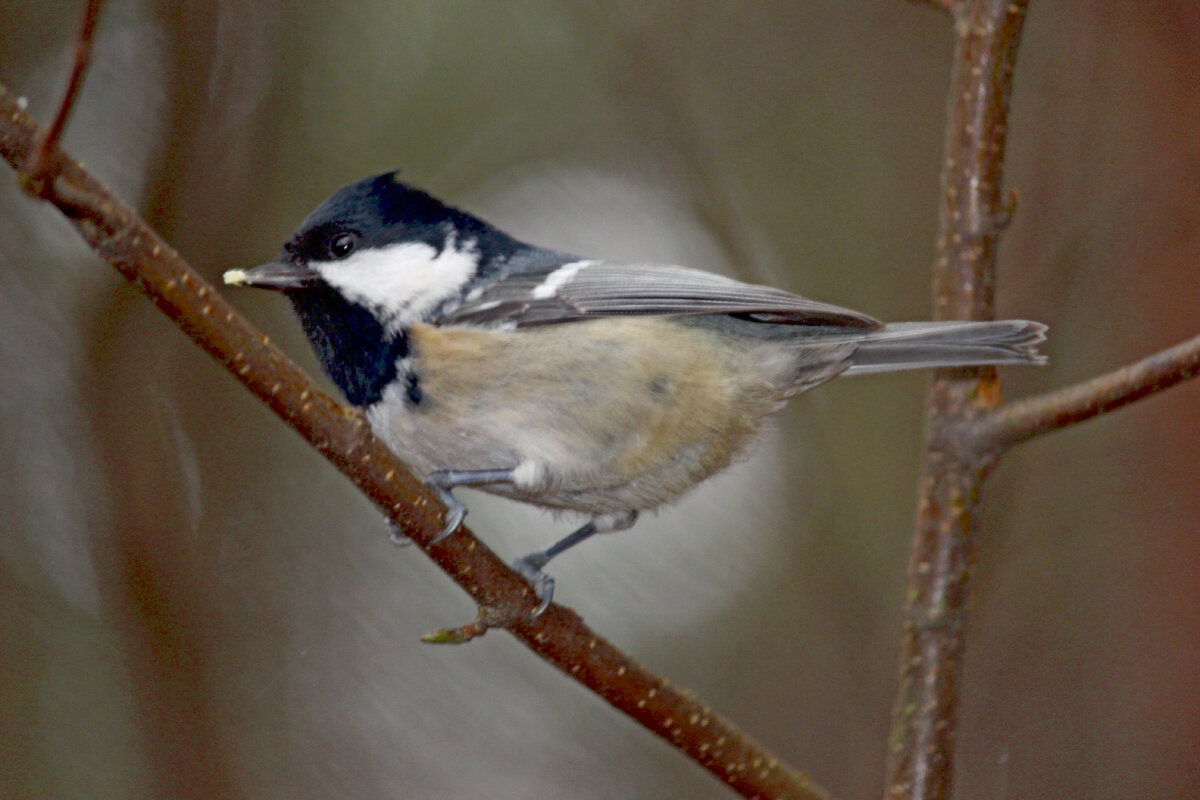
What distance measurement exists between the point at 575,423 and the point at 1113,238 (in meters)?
1.24

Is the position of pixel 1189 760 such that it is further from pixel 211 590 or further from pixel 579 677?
pixel 211 590

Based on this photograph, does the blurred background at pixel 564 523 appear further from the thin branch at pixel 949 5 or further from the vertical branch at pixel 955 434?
the thin branch at pixel 949 5

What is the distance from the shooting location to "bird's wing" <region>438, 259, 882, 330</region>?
128cm

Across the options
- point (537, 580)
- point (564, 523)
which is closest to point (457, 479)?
point (537, 580)

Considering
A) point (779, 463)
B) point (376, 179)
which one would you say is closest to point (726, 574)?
point (779, 463)

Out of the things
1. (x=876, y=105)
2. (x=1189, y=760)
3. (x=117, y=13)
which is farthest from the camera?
(x=876, y=105)

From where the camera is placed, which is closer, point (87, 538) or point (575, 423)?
point (575, 423)

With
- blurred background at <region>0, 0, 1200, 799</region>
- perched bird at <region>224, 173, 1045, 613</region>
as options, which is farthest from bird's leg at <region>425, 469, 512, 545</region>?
blurred background at <region>0, 0, 1200, 799</region>

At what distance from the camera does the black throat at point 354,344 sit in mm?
1253

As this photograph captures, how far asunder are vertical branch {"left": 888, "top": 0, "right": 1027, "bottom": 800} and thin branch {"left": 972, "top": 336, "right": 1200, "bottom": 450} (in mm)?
35

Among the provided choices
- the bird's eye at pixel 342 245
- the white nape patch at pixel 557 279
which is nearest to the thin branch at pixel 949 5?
the white nape patch at pixel 557 279

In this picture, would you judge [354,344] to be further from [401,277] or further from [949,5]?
[949,5]

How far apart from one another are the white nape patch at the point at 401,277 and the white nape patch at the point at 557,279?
91mm

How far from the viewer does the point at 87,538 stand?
1714mm
